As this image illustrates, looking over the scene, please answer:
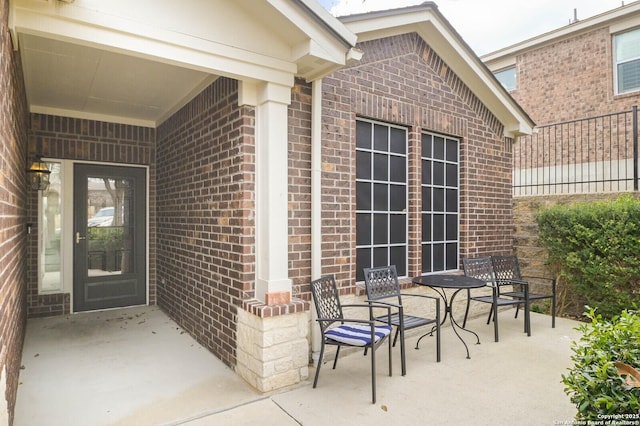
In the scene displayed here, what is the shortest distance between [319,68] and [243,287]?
2088mm

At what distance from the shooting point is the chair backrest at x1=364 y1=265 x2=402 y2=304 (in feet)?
12.8

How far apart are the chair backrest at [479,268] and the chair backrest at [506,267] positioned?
261mm

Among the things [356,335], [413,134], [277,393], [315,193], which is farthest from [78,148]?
[356,335]

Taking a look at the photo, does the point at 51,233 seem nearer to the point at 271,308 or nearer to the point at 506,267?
the point at 271,308

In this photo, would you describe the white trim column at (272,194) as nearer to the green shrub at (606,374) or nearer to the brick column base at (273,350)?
the brick column base at (273,350)

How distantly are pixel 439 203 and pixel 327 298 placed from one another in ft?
8.10

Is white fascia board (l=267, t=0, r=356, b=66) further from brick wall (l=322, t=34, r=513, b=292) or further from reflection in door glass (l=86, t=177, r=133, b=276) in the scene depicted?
reflection in door glass (l=86, t=177, r=133, b=276)

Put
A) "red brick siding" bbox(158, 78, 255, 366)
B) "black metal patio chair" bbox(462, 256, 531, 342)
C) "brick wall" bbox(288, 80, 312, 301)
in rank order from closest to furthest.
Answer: "red brick siding" bbox(158, 78, 255, 366) < "brick wall" bbox(288, 80, 312, 301) < "black metal patio chair" bbox(462, 256, 531, 342)

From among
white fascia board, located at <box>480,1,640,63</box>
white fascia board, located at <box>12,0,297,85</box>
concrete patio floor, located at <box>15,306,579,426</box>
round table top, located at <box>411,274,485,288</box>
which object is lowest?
concrete patio floor, located at <box>15,306,579,426</box>

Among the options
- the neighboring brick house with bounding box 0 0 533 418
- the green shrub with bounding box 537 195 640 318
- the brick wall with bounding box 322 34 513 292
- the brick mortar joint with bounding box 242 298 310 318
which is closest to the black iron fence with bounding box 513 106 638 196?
the green shrub with bounding box 537 195 640 318

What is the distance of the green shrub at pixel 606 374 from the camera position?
A: 1.60m

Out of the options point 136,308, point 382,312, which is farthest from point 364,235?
point 136,308

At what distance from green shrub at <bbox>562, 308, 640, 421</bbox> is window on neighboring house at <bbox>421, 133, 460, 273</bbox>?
3052 millimetres

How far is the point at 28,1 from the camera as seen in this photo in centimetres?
236
